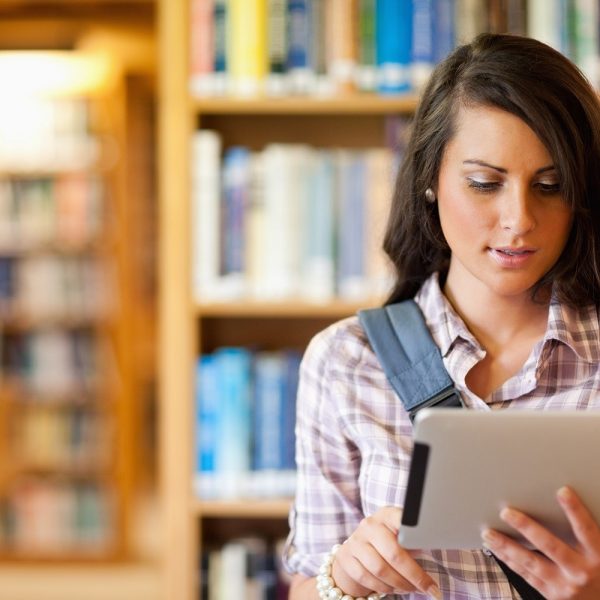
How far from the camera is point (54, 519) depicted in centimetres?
424

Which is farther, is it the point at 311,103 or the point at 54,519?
the point at 54,519

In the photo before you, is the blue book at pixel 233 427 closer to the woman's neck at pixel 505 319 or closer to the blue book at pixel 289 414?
the blue book at pixel 289 414

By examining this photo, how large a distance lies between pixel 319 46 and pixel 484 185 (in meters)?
1.09

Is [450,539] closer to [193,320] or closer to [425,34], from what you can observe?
[193,320]

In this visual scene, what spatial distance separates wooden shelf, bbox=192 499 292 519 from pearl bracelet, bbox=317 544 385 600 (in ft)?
2.98

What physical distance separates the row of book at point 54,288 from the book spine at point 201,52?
2.37 meters

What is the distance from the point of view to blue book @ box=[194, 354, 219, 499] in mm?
2100

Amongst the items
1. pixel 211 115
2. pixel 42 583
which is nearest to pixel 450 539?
pixel 211 115

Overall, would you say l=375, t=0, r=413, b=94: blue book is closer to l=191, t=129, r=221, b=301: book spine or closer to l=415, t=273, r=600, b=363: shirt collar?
l=191, t=129, r=221, b=301: book spine

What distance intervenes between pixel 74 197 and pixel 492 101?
11.1 ft

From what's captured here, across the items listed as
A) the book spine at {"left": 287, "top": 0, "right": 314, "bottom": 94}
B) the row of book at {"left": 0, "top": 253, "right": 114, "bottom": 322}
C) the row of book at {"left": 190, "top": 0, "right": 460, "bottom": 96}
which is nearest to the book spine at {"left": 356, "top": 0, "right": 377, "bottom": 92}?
the row of book at {"left": 190, "top": 0, "right": 460, "bottom": 96}

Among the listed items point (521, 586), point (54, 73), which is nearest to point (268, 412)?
point (521, 586)

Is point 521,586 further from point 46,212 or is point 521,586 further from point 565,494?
point 46,212

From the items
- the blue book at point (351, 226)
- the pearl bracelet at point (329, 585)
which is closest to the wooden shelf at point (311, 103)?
the blue book at point (351, 226)
